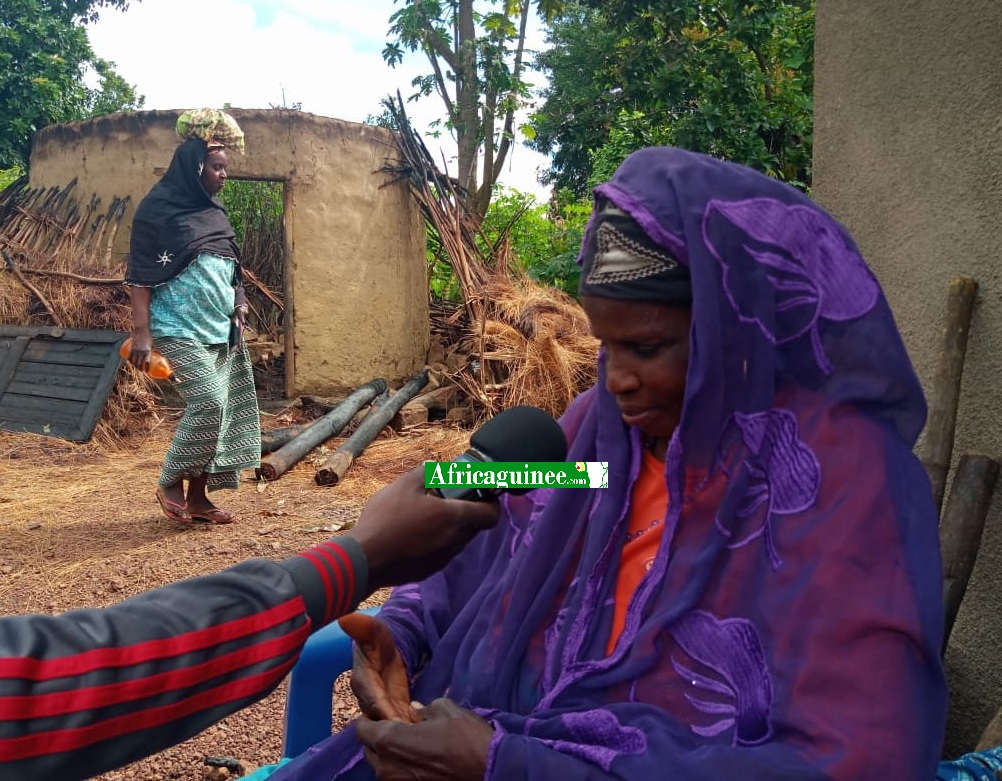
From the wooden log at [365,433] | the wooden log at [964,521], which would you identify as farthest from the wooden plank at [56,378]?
the wooden log at [964,521]

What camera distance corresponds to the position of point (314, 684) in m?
1.97

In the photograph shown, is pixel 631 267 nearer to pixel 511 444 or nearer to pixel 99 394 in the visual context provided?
pixel 511 444

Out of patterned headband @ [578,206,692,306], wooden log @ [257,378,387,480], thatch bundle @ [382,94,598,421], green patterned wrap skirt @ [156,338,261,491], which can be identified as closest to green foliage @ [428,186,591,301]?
thatch bundle @ [382,94,598,421]

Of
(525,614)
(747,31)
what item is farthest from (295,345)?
(525,614)

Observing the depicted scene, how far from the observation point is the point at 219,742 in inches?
109

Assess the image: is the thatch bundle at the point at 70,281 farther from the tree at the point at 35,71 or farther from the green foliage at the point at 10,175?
the green foliage at the point at 10,175

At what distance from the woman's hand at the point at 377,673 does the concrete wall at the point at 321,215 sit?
23.9 ft

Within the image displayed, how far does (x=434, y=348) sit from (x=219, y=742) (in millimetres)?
7208

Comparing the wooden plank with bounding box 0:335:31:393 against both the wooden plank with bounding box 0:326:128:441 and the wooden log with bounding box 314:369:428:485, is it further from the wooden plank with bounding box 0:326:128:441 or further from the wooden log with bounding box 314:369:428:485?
the wooden log with bounding box 314:369:428:485

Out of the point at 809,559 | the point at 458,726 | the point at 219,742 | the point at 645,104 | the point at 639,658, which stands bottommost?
the point at 219,742

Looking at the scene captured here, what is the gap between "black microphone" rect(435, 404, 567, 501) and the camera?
1.29 meters

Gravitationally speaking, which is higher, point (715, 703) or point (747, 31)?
point (747, 31)

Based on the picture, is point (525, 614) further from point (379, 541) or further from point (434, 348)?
point (434, 348)

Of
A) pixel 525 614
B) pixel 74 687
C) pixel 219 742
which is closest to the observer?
pixel 74 687
